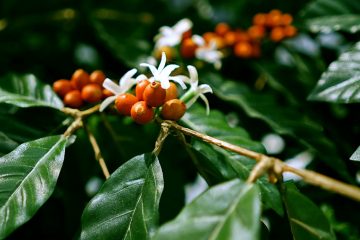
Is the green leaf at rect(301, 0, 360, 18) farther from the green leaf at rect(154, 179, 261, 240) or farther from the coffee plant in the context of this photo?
the green leaf at rect(154, 179, 261, 240)

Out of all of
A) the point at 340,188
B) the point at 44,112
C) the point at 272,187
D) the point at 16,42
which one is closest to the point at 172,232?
the point at 340,188

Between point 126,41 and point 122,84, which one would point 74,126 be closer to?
point 122,84

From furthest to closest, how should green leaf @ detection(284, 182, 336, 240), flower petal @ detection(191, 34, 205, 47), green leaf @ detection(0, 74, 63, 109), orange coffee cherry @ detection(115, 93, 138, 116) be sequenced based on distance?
1. flower petal @ detection(191, 34, 205, 47)
2. green leaf @ detection(0, 74, 63, 109)
3. orange coffee cherry @ detection(115, 93, 138, 116)
4. green leaf @ detection(284, 182, 336, 240)

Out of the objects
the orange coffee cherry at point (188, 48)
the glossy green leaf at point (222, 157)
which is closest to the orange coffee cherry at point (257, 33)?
the orange coffee cherry at point (188, 48)

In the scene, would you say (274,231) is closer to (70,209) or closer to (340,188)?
(70,209)

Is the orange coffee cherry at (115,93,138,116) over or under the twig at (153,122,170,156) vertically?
over

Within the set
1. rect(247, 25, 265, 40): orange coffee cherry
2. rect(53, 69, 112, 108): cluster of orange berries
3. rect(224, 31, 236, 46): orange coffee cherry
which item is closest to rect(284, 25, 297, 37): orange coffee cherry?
rect(247, 25, 265, 40): orange coffee cherry

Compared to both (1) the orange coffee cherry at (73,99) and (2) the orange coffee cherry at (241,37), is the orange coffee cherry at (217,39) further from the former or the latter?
(1) the orange coffee cherry at (73,99)
